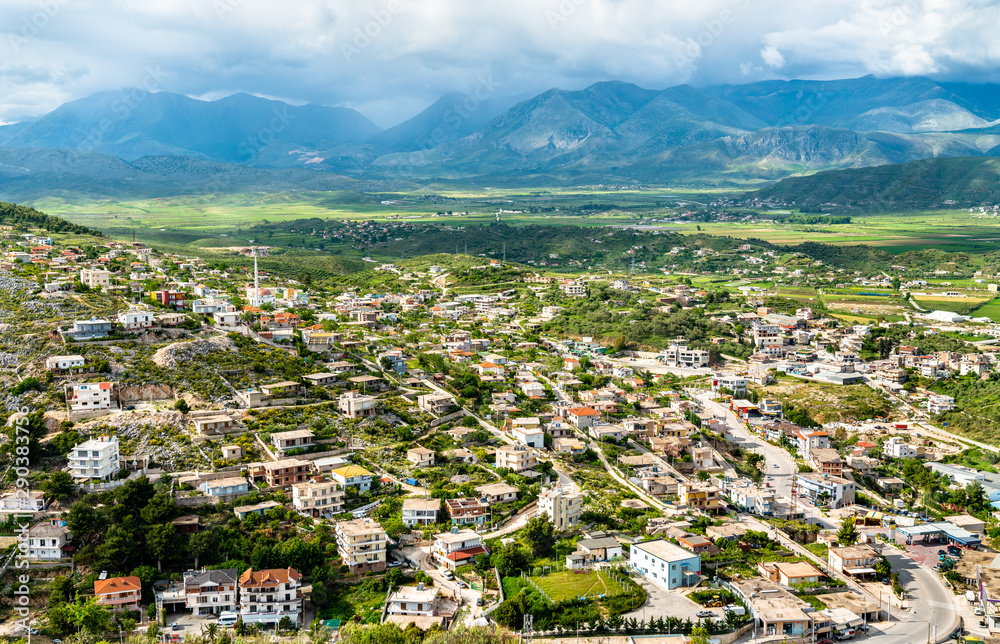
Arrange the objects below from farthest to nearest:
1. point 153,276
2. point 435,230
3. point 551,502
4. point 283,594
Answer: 1. point 435,230
2. point 153,276
3. point 551,502
4. point 283,594

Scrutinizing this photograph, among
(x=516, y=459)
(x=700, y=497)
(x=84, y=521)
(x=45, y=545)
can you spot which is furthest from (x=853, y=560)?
(x=45, y=545)

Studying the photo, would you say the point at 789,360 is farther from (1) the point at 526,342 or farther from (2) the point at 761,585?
(2) the point at 761,585

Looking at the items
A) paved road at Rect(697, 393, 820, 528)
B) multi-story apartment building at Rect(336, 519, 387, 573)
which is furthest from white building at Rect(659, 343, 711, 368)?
multi-story apartment building at Rect(336, 519, 387, 573)

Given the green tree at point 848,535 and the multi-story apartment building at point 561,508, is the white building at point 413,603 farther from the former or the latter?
the green tree at point 848,535

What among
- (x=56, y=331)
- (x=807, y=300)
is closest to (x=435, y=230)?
(x=807, y=300)

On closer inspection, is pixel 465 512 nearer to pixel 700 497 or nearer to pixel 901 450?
pixel 700 497

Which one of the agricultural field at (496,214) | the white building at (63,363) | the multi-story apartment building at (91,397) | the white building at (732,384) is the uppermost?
the agricultural field at (496,214)

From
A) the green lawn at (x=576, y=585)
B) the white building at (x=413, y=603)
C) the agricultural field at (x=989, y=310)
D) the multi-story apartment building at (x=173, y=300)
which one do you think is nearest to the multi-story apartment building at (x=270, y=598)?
the white building at (x=413, y=603)

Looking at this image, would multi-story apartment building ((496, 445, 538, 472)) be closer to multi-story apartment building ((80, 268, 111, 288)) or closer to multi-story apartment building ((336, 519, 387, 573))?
multi-story apartment building ((336, 519, 387, 573))

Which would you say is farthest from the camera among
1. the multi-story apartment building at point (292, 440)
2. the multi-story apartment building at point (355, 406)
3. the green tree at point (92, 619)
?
the multi-story apartment building at point (355, 406)
